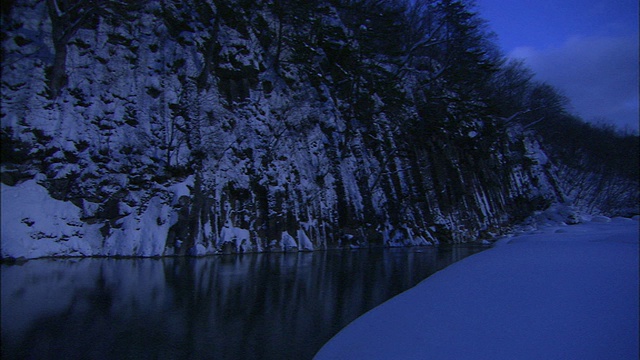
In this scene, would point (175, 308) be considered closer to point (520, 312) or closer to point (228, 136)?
point (520, 312)

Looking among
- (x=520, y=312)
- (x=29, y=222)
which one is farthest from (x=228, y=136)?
(x=520, y=312)

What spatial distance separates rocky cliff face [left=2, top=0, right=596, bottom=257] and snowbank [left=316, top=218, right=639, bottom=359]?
3750 mm

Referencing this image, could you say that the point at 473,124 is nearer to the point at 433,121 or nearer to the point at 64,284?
the point at 433,121

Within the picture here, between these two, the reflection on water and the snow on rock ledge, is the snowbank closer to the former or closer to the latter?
the reflection on water

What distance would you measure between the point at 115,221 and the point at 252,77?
10651mm

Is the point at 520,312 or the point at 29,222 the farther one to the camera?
the point at 29,222

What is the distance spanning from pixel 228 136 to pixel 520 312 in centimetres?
1602

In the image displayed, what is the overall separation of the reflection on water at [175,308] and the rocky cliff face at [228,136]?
0.65m

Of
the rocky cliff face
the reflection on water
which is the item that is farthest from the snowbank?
the rocky cliff face

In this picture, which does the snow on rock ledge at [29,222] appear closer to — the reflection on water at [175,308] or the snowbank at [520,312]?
the reflection on water at [175,308]

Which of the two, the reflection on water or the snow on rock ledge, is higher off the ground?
the snow on rock ledge

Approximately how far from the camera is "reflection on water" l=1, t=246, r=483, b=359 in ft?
13.1

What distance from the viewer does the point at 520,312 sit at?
11.4 feet

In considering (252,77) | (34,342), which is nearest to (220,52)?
(252,77)
